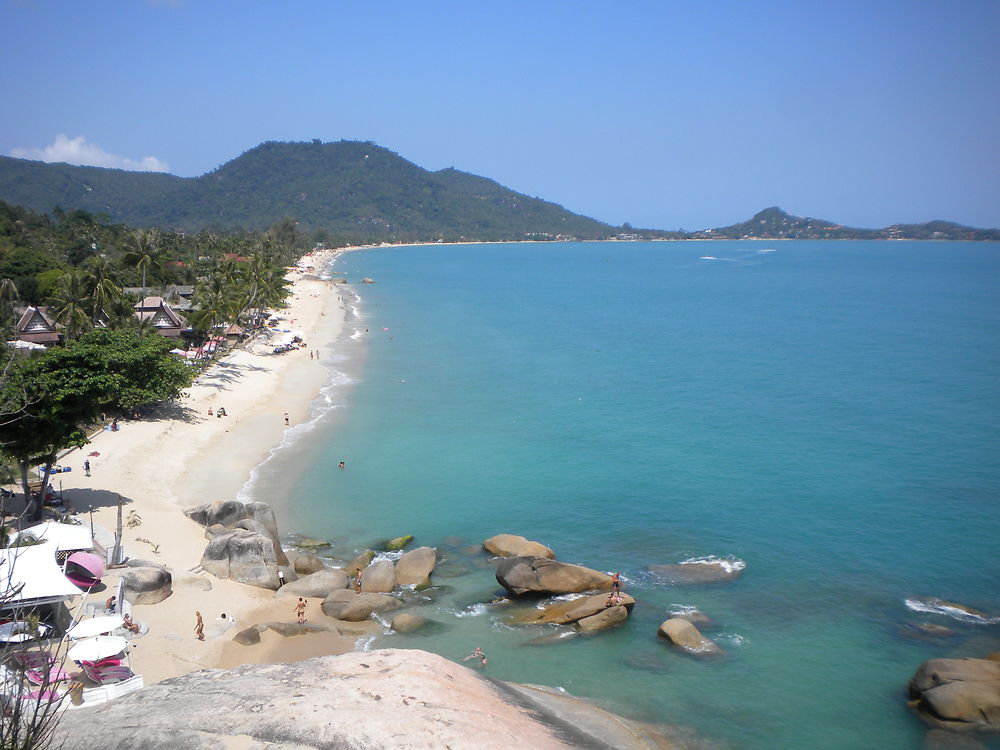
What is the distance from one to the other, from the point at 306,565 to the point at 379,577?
2611 mm

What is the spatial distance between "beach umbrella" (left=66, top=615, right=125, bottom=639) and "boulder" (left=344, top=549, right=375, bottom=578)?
7.67 metres

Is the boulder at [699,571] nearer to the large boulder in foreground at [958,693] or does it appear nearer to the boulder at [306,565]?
the large boulder in foreground at [958,693]

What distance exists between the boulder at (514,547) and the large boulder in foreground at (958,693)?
10822mm

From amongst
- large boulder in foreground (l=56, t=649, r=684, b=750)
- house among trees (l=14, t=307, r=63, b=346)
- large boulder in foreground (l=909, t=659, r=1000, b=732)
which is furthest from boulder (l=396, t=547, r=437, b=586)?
house among trees (l=14, t=307, r=63, b=346)

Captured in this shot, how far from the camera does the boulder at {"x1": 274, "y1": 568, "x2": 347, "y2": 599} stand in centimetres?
2152

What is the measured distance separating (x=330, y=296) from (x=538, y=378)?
175ft

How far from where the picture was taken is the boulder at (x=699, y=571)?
2325 cm

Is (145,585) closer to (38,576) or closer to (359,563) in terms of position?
(38,576)

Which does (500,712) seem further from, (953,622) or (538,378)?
(538,378)

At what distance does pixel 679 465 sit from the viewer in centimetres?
Answer: 3381

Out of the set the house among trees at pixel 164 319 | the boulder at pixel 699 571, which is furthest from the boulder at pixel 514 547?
the house among trees at pixel 164 319

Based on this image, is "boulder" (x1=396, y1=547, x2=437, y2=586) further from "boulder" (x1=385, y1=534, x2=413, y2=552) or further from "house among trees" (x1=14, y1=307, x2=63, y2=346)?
"house among trees" (x1=14, y1=307, x2=63, y2=346)

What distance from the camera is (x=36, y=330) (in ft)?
143

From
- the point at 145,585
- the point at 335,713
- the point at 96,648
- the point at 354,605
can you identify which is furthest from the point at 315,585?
the point at 335,713
